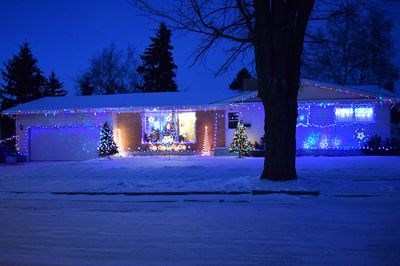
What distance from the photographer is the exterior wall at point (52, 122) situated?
28.7m

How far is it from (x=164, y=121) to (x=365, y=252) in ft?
73.7

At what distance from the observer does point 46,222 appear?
9703mm

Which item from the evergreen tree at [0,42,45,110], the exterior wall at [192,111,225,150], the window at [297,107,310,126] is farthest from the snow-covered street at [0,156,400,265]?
the evergreen tree at [0,42,45,110]

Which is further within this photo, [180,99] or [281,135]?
[180,99]

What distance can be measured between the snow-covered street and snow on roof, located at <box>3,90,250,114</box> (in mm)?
10313

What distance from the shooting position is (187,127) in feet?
92.9

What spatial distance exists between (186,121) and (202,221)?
19.1m

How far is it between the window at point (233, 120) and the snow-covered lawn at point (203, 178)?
20.6 feet

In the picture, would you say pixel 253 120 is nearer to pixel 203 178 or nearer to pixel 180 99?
pixel 180 99

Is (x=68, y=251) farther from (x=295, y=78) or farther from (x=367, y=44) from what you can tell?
(x=367, y=44)

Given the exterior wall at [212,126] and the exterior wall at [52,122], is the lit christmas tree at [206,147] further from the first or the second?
the exterior wall at [52,122]

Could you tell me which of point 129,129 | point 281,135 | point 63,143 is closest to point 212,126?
point 129,129

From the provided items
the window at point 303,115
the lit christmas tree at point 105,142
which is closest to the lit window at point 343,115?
the window at point 303,115

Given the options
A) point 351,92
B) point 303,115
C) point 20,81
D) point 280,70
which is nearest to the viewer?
point 280,70
